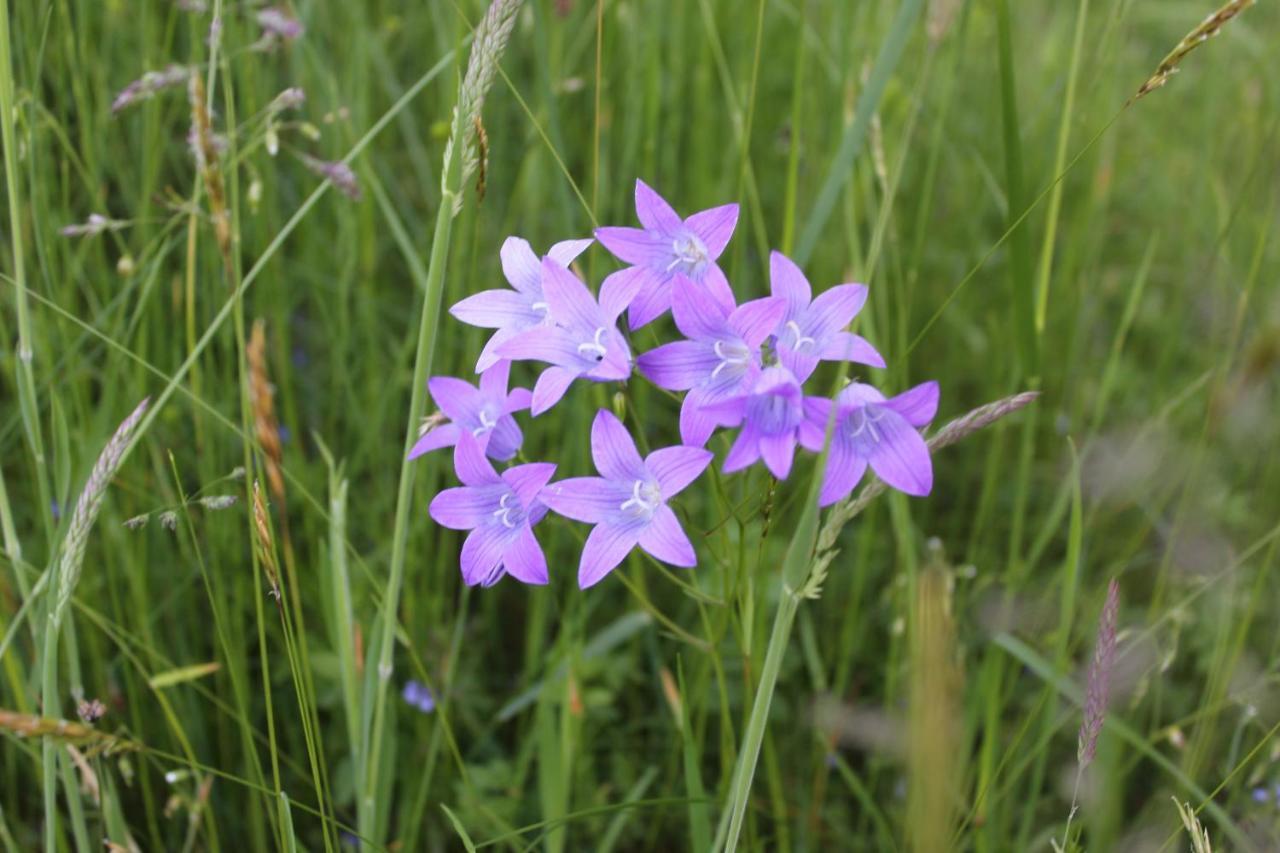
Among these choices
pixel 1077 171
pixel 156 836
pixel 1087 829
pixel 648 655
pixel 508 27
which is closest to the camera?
pixel 508 27

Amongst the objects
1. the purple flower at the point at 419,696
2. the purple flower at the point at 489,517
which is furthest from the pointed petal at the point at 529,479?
the purple flower at the point at 419,696

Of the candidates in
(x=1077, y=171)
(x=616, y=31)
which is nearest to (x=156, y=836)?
(x=616, y=31)

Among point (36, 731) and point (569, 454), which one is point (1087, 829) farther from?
point (36, 731)

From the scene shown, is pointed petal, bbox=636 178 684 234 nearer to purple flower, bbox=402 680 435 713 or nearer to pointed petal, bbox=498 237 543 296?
pointed petal, bbox=498 237 543 296

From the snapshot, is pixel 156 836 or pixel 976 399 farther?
pixel 976 399

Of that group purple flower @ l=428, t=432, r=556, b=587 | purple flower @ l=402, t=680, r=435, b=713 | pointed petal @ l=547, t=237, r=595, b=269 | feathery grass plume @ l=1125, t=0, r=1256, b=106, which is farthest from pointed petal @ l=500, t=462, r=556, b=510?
purple flower @ l=402, t=680, r=435, b=713

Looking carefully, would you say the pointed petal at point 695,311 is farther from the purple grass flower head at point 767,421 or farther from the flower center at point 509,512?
the flower center at point 509,512
